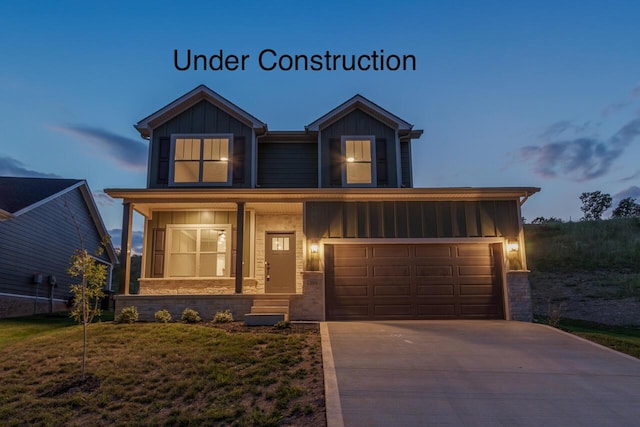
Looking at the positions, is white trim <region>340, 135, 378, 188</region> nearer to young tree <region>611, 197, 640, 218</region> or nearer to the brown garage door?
the brown garage door

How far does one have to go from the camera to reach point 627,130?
3034 cm

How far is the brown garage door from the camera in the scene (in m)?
11.2

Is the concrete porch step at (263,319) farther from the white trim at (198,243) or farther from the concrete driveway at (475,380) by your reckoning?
the white trim at (198,243)

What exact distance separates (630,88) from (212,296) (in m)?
21.6

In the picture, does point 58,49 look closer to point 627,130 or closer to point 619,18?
point 619,18

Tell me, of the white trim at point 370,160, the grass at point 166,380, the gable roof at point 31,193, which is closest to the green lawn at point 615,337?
the grass at point 166,380

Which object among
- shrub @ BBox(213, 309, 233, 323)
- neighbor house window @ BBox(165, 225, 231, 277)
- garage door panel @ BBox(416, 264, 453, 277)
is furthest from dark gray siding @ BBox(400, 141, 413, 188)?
shrub @ BBox(213, 309, 233, 323)

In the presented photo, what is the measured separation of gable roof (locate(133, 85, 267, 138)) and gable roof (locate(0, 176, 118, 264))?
14.6 feet

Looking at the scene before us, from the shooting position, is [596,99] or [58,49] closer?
[58,49]

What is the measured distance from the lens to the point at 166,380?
6.10 m

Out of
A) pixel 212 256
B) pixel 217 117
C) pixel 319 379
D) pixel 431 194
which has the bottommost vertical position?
pixel 319 379

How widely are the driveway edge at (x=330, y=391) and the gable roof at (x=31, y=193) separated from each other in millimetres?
10794

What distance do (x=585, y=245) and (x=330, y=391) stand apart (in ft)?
68.6

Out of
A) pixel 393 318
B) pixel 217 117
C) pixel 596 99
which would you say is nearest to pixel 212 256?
pixel 217 117
